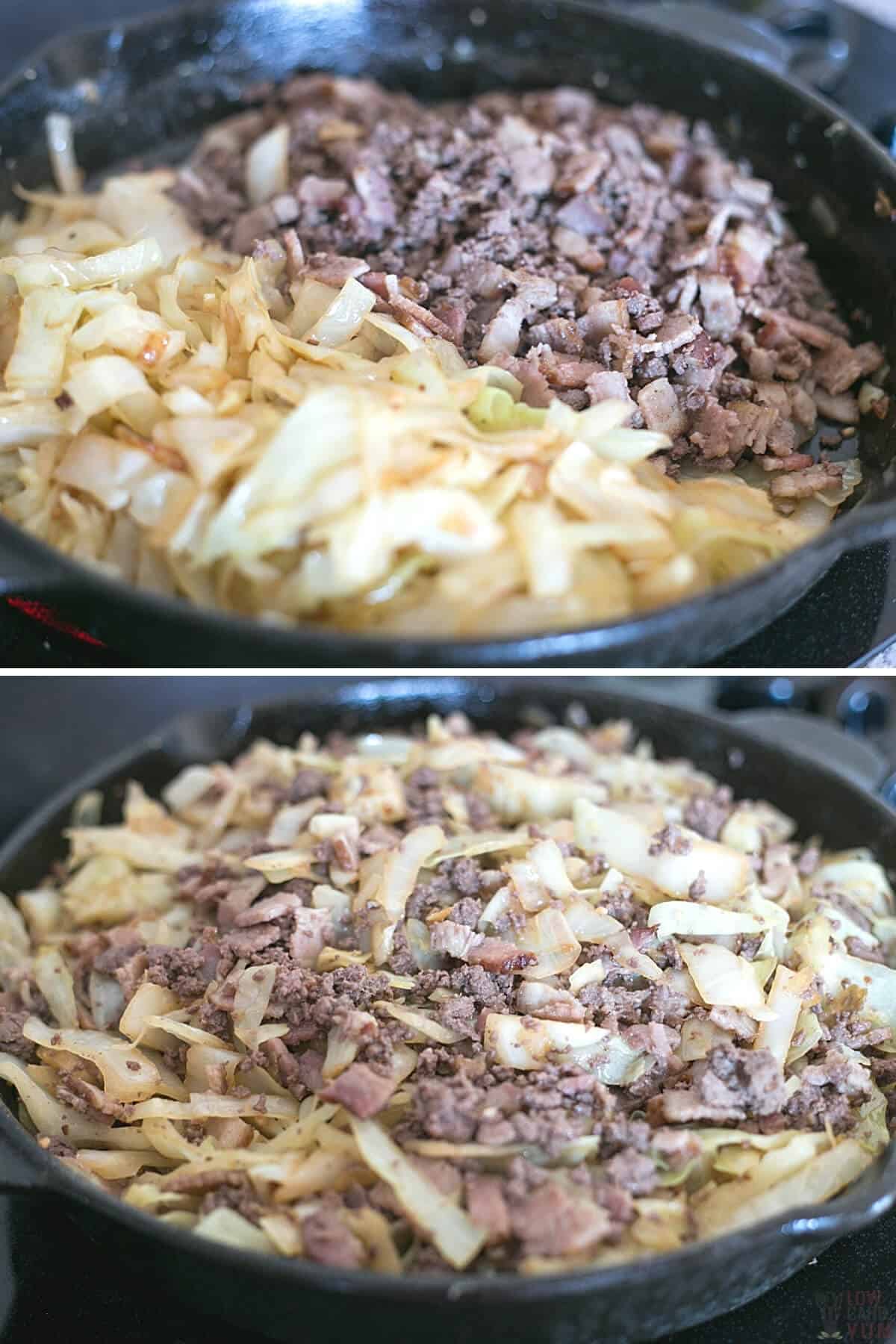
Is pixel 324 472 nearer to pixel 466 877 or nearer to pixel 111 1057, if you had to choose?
pixel 466 877

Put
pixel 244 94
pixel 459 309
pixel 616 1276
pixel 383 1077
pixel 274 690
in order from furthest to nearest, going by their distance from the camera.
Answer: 1. pixel 274 690
2. pixel 244 94
3. pixel 459 309
4. pixel 383 1077
5. pixel 616 1276

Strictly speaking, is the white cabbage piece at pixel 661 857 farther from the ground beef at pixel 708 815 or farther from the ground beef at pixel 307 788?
the ground beef at pixel 307 788

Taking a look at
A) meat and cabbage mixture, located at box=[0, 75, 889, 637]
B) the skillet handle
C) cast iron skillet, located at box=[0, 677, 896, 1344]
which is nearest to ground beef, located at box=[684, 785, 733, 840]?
meat and cabbage mixture, located at box=[0, 75, 889, 637]

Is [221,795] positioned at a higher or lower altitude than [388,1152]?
lower

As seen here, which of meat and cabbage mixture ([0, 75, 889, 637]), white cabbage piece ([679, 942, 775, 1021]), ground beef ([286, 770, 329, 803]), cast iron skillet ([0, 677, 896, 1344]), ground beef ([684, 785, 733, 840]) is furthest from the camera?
ground beef ([286, 770, 329, 803])

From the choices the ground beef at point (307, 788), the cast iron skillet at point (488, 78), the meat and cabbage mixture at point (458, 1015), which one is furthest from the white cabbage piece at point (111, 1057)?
the cast iron skillet at point (488, 78)

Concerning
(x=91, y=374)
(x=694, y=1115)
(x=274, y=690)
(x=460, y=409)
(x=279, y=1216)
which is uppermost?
(x=460, y=409)

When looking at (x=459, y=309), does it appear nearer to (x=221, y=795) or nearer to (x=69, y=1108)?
(x=221, y=795)

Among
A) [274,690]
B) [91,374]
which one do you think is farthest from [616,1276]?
[274,690]

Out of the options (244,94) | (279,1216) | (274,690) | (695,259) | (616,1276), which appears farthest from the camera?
(274,690)

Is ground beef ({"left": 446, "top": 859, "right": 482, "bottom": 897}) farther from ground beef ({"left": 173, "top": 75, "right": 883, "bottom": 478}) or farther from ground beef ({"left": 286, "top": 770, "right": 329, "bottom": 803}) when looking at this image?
ground beef ({"left": 286, "top": 770, "right": 329, "bottom": 803})
